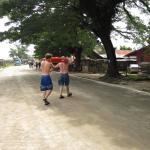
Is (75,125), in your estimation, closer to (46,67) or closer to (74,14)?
(46,67)

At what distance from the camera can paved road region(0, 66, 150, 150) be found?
8.88 meters

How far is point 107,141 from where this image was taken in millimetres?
9125

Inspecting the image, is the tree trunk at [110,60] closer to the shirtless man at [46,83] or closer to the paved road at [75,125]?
the paved road at [75,125]

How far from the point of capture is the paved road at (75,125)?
29.1 ft

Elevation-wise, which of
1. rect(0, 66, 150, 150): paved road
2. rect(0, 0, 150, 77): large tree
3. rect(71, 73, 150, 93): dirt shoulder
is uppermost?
rect(0, 0, 150, 77): large tree

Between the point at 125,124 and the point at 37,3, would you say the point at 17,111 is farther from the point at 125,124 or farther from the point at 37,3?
the point at 37,3

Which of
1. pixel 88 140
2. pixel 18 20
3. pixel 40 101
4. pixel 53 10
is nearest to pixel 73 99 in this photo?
pixel 40 101

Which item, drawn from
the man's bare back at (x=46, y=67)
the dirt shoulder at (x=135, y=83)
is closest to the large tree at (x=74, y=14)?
the dirt shoulder at (x=135, y=83)

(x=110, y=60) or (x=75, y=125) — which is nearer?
(x=75, y=125)

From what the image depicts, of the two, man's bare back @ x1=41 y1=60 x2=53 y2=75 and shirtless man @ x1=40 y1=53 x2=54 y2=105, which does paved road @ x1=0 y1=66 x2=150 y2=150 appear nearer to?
shirtless man @ x1=40 y1=53 x2=54 y2=105

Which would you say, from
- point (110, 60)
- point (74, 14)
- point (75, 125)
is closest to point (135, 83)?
point (110, 60)

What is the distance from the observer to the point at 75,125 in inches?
435

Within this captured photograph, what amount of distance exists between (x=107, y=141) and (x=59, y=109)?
5.14 meters

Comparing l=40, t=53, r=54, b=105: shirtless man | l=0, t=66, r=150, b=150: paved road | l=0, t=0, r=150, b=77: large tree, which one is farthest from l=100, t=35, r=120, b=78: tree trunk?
l=40, t=53, r=54, b=105: shirtless man
